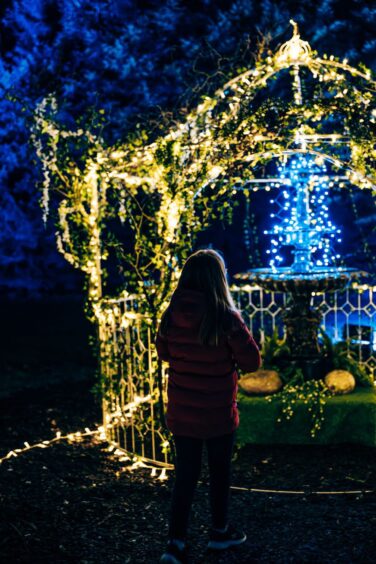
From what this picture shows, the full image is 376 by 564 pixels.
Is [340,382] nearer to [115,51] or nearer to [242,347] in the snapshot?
[242,347]

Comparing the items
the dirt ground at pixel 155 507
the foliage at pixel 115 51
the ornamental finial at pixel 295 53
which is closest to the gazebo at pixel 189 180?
the ornamental finial at pixel 295 53

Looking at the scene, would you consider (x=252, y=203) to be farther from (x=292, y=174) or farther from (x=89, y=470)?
(x=89, y=470)

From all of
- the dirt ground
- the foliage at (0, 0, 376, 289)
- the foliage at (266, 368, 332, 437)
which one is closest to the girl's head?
the dirt ground

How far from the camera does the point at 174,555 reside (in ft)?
12.1

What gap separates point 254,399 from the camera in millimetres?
6242

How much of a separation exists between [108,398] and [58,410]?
2104 mm

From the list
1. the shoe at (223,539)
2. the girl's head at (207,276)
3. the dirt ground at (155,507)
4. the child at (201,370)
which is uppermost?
the girl's head at (207,276)

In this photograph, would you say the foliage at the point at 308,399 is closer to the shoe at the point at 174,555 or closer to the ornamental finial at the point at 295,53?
the shoe at the point at 174,555

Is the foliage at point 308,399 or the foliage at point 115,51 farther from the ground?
the foliage at point 115,51

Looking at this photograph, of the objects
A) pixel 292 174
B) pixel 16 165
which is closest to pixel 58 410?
pixel 292 174

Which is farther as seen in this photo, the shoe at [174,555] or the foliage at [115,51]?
the foliage at [115,51]

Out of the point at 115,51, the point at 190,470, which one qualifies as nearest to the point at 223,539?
the point at 190,470

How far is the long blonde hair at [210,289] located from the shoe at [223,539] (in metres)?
1.18

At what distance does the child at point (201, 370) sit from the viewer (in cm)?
357
